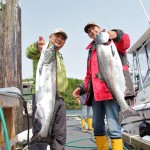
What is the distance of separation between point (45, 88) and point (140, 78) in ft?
17.6

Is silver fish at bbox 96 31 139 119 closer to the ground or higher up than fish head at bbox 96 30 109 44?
closer to the ground

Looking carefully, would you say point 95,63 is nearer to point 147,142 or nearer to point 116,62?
point 116,62

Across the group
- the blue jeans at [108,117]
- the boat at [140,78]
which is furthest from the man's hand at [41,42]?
the boat at [140,78]

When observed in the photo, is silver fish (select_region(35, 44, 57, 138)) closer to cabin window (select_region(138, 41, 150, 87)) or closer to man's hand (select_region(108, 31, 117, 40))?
man's hand (select_region(108, 31, 117, 40))

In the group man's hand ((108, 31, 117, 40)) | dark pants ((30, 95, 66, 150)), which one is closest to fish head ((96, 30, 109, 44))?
man's hand ((108, 31, 117, 40))

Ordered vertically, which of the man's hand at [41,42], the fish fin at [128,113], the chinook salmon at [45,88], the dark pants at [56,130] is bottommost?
the dark pants at [56,130]

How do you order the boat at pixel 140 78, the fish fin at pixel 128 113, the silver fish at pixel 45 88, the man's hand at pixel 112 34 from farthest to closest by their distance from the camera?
1. the boat at pixel 140 78
2. the man's hand at pixel 112 34
3. the fish fin at pixel 128 113
4. the silver fish at pixel 45 88

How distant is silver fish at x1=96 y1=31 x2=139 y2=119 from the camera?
3.67 m

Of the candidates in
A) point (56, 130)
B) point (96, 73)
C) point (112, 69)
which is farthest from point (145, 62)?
point (56, 130)

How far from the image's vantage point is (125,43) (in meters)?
3.94

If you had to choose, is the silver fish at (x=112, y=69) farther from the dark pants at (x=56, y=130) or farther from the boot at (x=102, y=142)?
the dark pants at (x=56, y=130)

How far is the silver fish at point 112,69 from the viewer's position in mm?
3672

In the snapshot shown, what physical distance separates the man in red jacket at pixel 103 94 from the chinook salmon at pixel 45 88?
2.38ft

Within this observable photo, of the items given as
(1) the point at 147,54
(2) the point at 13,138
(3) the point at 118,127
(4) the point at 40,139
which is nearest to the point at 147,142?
(3) the point at 118,127
